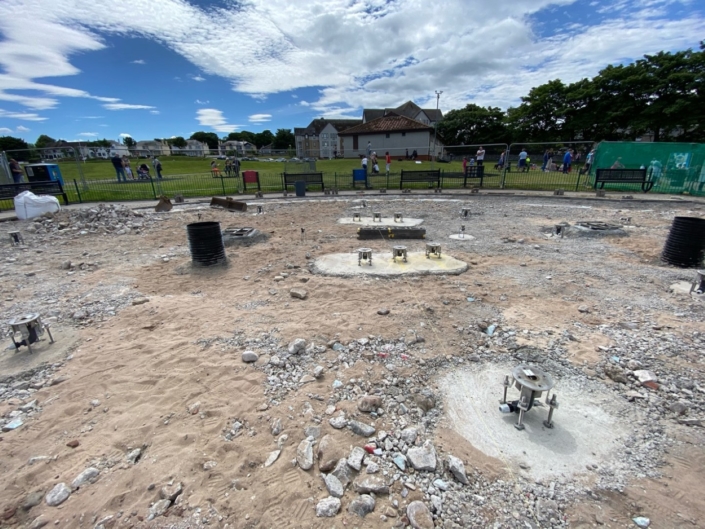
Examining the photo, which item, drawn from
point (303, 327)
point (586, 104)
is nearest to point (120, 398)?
point (303, 327)

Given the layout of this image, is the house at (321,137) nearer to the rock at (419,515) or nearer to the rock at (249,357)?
the rock at (249,357)

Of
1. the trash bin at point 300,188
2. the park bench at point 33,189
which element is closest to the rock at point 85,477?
the trash bin at point 300,188

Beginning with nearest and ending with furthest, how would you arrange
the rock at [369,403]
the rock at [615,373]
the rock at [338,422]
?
the rock at [338,422]
the rock at [369,403]
the rock at [615,373]

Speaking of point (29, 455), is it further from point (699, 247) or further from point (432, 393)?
point (699, 247)

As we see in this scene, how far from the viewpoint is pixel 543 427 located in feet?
9.14

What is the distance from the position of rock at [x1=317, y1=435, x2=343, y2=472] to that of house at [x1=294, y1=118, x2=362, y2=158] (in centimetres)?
6728

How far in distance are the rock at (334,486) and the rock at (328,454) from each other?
74 millimetres

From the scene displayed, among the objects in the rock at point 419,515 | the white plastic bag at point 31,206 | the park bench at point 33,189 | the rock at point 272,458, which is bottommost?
the rock at point 419,515

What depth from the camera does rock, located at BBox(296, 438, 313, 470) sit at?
8.08ft

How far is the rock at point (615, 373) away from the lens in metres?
3.32

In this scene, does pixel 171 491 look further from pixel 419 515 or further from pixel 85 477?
pixel 419 515

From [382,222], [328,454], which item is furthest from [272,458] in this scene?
[382,222]

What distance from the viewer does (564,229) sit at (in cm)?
936

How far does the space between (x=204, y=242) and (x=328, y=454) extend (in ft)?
18.5
